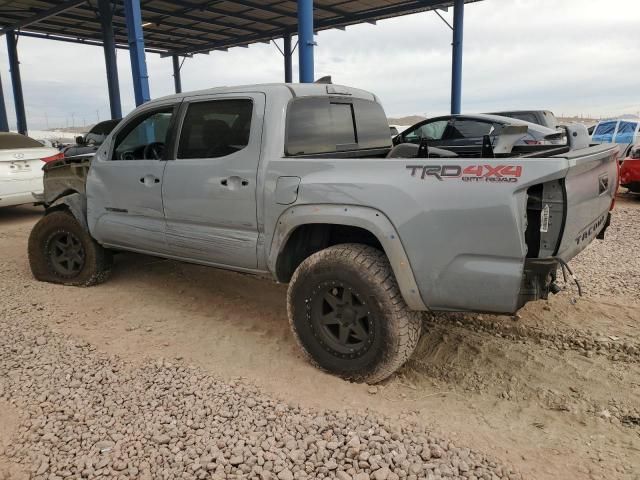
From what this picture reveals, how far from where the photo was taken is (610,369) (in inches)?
123

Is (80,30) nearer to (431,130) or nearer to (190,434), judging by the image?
(431,130)

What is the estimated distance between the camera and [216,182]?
3.50m

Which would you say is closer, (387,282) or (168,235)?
(387,282)

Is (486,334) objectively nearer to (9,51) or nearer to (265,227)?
(265,227)

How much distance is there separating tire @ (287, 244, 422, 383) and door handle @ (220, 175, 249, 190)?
738 mm

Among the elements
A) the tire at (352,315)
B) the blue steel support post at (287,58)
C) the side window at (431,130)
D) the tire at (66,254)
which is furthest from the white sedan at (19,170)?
Result: the blue steel support post at (287,58)

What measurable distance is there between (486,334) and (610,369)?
2.76ft

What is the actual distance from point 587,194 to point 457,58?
14.9m

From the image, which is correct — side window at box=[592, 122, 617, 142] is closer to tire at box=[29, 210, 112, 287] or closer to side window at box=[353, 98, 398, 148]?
side window at box=[353, 98, 398, 148]

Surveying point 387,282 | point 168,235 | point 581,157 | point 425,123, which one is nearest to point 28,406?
point 168,235

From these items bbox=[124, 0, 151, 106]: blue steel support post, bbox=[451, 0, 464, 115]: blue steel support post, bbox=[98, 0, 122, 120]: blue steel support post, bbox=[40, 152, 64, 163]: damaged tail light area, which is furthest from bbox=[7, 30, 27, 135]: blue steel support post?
bbox=[451, 0, 464, 115]: blue steel support post

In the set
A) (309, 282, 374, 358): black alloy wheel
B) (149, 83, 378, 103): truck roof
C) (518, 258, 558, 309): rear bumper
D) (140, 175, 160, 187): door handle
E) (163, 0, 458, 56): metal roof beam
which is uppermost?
(163, 0, 458, 56): metal roof beam

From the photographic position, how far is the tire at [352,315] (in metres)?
2.81

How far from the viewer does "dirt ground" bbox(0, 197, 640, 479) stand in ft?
8.08
